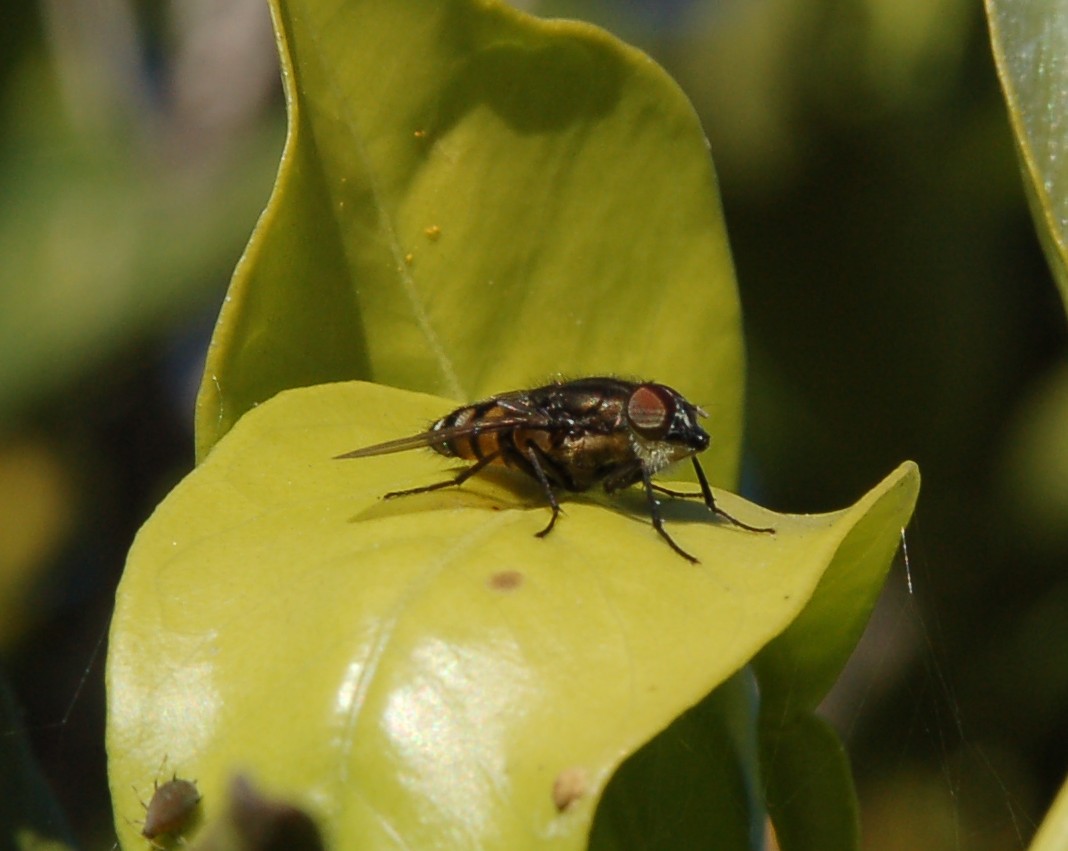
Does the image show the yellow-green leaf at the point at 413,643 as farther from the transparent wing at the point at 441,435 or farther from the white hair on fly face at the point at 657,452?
the white hair on fly face at the point at 657,452

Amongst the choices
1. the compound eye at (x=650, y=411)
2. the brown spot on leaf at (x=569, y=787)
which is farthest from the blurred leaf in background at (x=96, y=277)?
the brown spot on leaf at (x=569, y=787)

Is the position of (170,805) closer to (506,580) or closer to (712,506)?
(506,580)

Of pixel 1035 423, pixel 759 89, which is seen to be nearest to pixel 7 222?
pixel 759 89

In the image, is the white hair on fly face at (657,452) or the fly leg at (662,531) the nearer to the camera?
the fly leg at (662,531)

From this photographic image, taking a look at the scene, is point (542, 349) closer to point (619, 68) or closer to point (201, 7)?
point (619, 68)

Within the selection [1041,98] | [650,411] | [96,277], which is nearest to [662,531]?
[650,411]

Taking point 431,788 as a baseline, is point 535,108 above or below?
above
